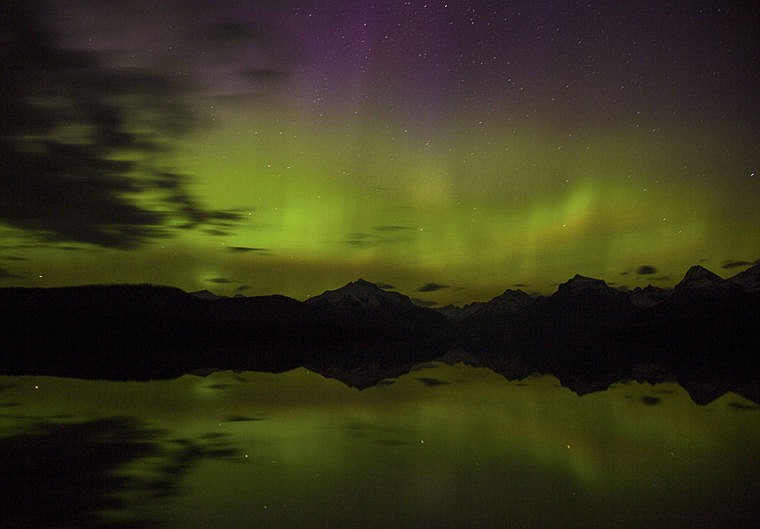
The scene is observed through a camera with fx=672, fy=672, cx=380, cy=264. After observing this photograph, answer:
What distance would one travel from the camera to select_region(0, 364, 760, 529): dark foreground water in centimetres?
A: 1262

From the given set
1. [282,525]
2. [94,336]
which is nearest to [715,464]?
[282,525]

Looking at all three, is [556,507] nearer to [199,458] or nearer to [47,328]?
[199,458]

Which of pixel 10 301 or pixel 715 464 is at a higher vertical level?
pixel 10 301

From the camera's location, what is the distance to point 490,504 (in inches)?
529

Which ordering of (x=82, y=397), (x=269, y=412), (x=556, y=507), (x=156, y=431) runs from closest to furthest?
(x=556, y=507), (x=156, y=431), (x=269, y=412), (x=82, y=397)

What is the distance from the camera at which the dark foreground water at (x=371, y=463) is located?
41.4 ft

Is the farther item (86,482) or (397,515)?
(86,482)

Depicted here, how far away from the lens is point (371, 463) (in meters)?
17.3

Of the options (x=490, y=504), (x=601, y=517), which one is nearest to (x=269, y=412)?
(x=490, y=504)

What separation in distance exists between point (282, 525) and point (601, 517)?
5919 mm

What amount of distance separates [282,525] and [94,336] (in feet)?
400

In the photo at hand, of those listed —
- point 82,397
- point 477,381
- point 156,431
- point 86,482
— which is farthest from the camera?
point 477,381

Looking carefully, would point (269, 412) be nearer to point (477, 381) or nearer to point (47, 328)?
point (477, 381)

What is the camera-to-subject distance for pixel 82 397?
32.0 m
